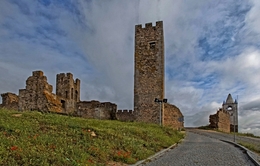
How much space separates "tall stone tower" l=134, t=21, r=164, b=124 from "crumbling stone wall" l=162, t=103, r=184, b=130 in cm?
192

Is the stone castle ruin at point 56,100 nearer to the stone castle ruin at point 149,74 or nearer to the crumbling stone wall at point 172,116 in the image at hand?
the stone castle ruin at point 149,74

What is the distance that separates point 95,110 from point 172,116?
8081 millimetres

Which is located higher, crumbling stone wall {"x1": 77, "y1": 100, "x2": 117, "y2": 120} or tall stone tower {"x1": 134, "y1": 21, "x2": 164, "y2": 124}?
tall stone tower {"x1": 134, "y1": 21, "x2": 164, "y2": 124}

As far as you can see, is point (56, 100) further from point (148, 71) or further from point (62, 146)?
point (62, 146)

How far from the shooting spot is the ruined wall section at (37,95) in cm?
2098

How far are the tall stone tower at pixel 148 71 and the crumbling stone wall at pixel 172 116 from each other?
1.92m

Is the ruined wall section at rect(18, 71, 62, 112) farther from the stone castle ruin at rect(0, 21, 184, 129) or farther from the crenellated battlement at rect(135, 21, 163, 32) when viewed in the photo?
the crenellated battlement at rect(135, 21, 163, 32)

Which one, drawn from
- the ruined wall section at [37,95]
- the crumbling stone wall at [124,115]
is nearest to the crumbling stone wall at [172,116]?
the crumbling stone wall at [124,115]

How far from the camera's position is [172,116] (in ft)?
90.4

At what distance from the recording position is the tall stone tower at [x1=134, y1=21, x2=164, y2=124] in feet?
80.9

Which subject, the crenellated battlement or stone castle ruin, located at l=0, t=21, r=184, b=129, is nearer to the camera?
stone castle ruin, located at l=0, t=21, r=184, b=129

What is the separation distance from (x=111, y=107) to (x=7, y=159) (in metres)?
21.6

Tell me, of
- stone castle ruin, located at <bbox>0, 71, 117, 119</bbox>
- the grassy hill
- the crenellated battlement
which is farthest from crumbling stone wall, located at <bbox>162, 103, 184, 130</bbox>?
the grassy hill

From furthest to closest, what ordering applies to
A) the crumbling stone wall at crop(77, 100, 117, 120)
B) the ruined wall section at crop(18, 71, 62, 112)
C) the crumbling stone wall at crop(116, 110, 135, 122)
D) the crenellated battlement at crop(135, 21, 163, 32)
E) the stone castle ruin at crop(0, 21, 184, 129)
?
the crumbling stone wall at crop(116, 110, 135, 122)
the crenellated battlement at crop(135, 21, 163, 32)
the crumbling stone wall at crop(77, 100, 117, 120)
the stone castle ruin at crop(0, 21, 184, 129)
the ruined wall section at crop(18, 71, 62, 112)
